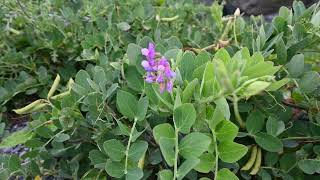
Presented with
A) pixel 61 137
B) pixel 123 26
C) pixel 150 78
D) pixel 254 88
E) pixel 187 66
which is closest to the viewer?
pixel 254 88

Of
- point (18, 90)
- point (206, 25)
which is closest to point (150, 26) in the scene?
point (206, 25)

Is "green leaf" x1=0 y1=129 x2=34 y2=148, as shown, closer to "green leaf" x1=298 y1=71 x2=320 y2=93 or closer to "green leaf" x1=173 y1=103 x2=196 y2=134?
"green leaf" x1=173 y1=103 x2=196 y2=134

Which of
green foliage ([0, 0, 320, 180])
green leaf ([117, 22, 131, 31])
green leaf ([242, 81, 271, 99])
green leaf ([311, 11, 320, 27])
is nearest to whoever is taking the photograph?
green leaf ([242, 81, 271, 99])

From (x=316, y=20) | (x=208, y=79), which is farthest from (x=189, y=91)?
(x=316, y=20)

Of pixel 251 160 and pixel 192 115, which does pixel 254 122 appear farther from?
pixel 192 115

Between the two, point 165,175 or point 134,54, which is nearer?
point 165,175

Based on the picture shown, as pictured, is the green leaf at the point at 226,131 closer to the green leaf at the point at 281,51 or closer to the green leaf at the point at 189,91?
the green leaf at the point at 189,91

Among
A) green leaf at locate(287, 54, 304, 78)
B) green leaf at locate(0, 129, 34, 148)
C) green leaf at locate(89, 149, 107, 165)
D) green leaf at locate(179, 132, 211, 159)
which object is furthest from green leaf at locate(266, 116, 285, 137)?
green leaf at locate(0, 129, 34, 148)
